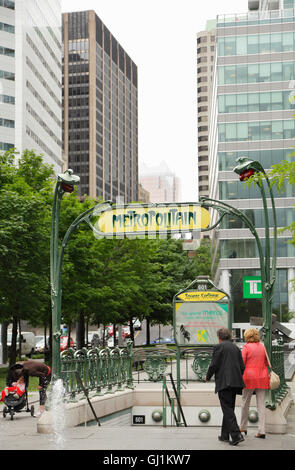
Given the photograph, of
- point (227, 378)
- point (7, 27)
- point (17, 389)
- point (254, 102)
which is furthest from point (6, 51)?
point (227, 378)

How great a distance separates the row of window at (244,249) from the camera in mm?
65938

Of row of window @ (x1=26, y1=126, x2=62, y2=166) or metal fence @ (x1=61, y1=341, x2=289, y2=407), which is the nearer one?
metal fence @ (x1=61, y1=341, x2=289, y2=407)

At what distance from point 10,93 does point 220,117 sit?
3917 cm

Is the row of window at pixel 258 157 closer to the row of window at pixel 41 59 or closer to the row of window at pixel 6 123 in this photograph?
the row of window at pixel 6 123

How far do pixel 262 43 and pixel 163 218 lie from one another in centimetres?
5913

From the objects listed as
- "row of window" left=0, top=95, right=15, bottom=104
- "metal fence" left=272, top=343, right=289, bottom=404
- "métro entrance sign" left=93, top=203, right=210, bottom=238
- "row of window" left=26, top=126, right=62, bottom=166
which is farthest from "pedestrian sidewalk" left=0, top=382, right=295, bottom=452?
"row of window" left=26, top=126, right=62, bottom=166

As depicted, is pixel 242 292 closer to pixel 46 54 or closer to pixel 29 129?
pixel 29 129

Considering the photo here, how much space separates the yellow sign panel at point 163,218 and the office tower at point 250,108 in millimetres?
52794

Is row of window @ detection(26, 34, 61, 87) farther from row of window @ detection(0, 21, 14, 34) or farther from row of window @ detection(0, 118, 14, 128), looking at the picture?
row of window @ detection(0, 118, 14, 128)

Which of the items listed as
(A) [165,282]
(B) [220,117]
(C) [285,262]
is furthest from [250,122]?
(A) [165,282]

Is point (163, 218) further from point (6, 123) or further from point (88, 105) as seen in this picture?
point (88, 105)

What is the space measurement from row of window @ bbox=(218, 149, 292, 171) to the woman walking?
190ft

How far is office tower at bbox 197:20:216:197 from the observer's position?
148 m

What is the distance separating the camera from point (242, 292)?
65.6 meters
